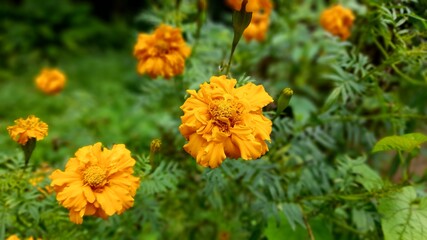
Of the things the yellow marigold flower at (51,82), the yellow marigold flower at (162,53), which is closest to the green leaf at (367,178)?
the yellow marigold flower at (162,53)

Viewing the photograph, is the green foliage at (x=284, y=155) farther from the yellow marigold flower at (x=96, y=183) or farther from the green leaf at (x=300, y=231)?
the yellow marigold flower at (x=96, y=183)

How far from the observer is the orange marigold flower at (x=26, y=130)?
3.50ft

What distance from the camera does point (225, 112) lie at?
38.2 inches

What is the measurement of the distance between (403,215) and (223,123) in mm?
560

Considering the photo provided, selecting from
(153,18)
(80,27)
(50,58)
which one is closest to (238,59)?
(153,18)

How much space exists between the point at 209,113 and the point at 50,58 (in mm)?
3493

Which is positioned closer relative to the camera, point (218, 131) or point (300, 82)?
point (218, 131)

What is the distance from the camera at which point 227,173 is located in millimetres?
1247

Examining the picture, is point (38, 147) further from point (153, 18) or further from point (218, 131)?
point (218, 131)

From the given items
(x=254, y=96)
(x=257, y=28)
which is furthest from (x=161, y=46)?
(x=257, y=28)

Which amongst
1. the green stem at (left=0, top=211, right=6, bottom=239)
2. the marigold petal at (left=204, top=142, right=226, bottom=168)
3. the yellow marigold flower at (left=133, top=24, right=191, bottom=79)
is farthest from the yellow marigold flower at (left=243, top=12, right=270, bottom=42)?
the green stem at (left=0, top=211, right=6, bottom=239)

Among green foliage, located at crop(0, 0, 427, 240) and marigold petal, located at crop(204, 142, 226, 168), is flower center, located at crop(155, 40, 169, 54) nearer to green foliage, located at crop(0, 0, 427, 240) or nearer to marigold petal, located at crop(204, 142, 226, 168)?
green foliage, located at crop(0, 0, 427, 240)

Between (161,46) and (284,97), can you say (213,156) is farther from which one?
(161,46)

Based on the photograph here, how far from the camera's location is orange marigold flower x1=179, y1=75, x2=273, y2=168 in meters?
0.94
